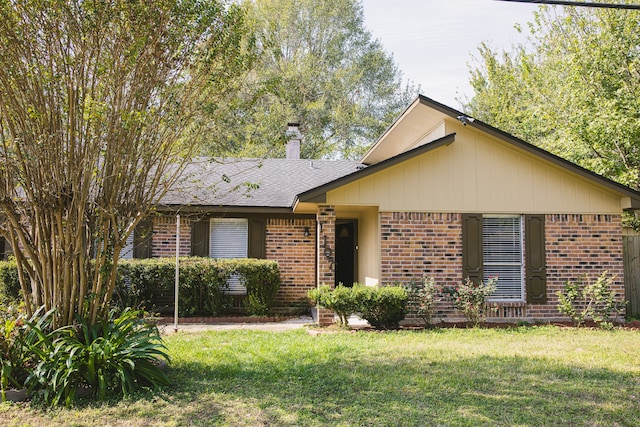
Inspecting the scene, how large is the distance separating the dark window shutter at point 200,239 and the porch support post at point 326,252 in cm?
378

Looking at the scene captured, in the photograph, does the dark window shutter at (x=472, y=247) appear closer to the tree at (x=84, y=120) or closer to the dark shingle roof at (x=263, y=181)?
the dark shingle roof at (x=263, y=181)

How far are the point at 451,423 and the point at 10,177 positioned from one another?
16.7ft

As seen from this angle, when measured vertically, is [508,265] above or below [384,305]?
above

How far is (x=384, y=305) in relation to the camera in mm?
9234

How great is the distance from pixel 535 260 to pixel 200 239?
24.7 feet

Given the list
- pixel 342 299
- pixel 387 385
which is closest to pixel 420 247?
pixel 342 299

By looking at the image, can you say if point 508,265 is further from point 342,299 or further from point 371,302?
point 342,299

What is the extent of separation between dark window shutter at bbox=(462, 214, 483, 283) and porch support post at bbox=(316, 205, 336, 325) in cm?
256

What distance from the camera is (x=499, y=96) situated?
24.8m

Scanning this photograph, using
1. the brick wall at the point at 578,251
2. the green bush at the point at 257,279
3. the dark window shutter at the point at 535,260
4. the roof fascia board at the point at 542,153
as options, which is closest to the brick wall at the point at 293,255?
the green bush at the point at 257,279

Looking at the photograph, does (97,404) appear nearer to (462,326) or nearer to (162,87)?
(162,87)

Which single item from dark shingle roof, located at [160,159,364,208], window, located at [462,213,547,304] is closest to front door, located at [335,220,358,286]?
dark shingle roof, located at [160,159,364,208]

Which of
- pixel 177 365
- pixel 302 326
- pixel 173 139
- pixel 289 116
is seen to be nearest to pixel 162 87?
pixel 173 139

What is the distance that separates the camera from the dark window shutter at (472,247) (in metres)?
10.2
